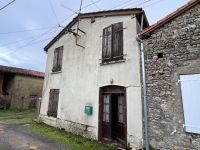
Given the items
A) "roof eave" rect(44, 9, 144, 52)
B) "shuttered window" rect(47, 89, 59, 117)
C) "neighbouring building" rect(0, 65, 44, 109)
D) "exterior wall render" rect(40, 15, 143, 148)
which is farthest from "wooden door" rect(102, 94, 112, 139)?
"neighbouring building" rect(0, 65, 44, 109)

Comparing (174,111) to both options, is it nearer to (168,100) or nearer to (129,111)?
(168,100)

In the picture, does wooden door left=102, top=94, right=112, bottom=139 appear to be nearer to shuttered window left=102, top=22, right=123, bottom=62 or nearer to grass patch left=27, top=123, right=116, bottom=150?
grass patch left=27, top=123, right=116, bottom=150

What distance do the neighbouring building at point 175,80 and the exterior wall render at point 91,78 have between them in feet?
2.14

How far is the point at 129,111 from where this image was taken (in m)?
6.55

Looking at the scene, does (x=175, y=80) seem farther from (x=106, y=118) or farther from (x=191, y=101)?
(x=106, y=118)

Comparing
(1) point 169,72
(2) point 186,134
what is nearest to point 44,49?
(1) point 169,72

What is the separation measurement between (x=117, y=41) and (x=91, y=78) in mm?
2240

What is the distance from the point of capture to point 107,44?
807cm

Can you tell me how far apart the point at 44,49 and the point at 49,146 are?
27.5ft

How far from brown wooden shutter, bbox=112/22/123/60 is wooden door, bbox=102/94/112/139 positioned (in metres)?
1.85

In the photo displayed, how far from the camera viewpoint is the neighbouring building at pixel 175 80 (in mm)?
5078

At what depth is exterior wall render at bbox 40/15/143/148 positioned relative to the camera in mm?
6516

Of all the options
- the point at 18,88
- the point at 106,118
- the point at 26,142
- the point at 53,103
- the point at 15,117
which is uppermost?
the point at 18,88

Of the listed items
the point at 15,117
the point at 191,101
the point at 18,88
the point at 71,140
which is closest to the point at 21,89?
the point at 18,88
